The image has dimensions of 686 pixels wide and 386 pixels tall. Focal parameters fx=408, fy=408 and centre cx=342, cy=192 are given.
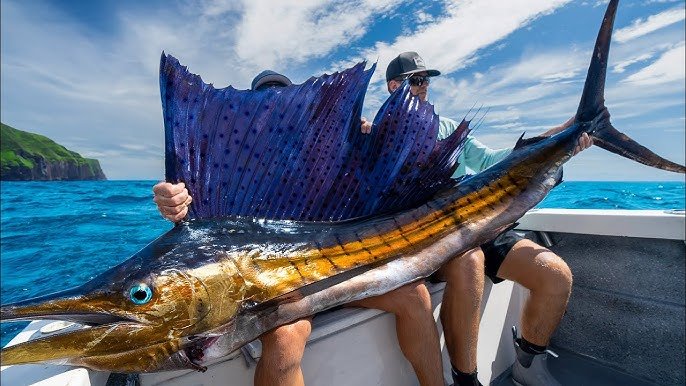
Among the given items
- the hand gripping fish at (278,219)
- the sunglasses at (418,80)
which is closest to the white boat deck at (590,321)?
the hand gripping fish at (278,219)

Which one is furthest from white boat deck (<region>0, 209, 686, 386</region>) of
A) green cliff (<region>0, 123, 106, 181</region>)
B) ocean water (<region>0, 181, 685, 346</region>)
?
green cliff (<region>0, 123, 106, 181</region>)

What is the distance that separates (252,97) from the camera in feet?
4.62

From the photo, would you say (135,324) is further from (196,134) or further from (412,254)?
(412,254)

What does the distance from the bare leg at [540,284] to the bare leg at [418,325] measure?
0.53 meters

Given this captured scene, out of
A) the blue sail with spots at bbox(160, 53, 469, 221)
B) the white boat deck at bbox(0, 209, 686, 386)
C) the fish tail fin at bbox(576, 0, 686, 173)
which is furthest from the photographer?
the fish tail fin at bbox(576, 0, 686, 173)

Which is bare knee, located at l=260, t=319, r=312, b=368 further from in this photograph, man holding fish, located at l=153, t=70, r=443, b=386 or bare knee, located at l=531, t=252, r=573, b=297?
bare knee, located at l=531, t=252, r=573, b=297

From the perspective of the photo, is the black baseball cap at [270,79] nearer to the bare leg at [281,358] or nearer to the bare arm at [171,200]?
the bare arm at [171,200]

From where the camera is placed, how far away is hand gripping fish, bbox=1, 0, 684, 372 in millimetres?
1022

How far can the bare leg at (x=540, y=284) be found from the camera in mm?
1684

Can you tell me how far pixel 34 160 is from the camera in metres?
43.8

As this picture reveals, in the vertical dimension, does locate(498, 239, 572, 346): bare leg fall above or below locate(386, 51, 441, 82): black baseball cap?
below

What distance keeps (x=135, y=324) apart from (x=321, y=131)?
85cm

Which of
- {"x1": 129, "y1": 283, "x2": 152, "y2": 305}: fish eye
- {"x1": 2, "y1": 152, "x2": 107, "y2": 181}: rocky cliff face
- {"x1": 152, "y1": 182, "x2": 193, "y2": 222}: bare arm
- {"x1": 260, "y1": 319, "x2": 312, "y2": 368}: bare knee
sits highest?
{"x1": 2, "y1": 152, "x2": 107, "y2": 181}: rocky cliff face

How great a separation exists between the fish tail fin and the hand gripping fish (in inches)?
6.6
